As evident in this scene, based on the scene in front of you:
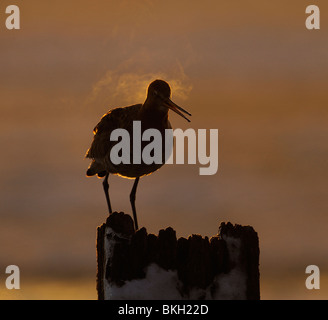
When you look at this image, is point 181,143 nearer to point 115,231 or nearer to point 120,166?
point 120,166

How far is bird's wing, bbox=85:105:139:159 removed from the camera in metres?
14.2

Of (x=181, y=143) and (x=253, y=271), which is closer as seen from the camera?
(x=253, y=271)

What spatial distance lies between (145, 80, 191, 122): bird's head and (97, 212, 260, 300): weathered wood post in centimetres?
612

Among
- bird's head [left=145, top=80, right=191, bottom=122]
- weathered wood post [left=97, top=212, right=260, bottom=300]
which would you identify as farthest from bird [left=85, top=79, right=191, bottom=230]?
weathered wood post [left=97, top=212, right=260, bottom=300]

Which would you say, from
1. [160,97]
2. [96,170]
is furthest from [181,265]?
[96,170]

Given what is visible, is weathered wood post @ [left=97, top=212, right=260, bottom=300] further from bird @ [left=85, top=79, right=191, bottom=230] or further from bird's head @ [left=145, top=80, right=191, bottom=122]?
bird's head @ [left=145, top=80, right=191, bottom=122]

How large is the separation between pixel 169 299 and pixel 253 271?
855mm

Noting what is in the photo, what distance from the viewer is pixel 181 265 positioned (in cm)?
743

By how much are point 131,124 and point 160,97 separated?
0.73m

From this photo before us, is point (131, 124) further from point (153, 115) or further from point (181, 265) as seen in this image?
point (181, 265)

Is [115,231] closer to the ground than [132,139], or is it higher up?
closer to the ground
